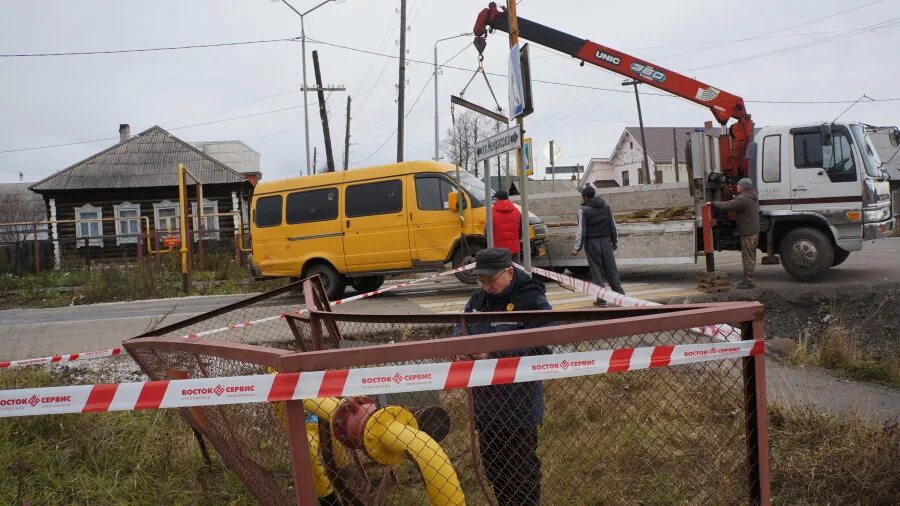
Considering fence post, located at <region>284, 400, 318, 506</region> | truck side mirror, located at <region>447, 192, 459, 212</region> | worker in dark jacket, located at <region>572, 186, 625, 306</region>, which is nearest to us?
fence post, located at <region>284, 400, 318, 506</region>

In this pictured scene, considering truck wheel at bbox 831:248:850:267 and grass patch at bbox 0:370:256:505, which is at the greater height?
truck wheel at bbox 831:248:850:267

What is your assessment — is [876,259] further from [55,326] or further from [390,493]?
[55,326]

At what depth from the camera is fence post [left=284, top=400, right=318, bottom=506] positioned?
2346 millimetres

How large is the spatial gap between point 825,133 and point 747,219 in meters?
1.77

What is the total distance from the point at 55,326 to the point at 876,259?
48.6 feet

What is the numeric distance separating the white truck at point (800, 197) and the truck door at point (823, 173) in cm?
1

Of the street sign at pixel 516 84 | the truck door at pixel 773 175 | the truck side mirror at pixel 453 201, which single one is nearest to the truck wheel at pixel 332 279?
the truck side mirror at pixel 453 201

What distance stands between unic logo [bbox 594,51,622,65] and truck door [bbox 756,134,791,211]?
296cm

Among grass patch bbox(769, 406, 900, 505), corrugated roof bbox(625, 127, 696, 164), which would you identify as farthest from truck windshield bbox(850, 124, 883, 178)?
corrugated roof bbox(625, 127, 696, 164)

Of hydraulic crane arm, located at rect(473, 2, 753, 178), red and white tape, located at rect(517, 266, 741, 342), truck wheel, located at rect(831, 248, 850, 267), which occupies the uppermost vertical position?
hydraulic crane arm, located at rect(473, 2, 753, 178)

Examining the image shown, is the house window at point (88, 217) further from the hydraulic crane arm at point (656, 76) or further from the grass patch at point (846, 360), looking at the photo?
the grass patch at point (846, 360)

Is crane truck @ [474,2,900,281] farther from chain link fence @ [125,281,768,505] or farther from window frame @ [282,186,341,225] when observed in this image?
chain link fence @ [125,281,768,505]

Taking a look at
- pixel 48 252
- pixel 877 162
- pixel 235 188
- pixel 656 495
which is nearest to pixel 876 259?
pixel 877 162

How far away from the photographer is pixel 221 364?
10.1 ft
